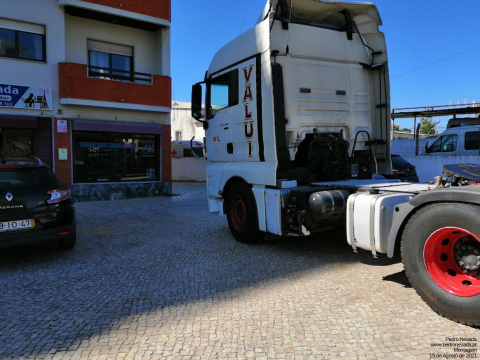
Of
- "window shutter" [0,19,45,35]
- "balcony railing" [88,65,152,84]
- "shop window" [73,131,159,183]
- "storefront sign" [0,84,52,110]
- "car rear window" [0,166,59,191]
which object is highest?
"window shutter" [0,19,45,35]

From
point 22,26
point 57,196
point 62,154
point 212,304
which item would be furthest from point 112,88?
point 212,304

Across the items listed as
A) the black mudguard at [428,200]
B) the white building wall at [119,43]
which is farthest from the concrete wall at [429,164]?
the black mudguard at [428,200]

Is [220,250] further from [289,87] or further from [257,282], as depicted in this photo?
A: [289,87]

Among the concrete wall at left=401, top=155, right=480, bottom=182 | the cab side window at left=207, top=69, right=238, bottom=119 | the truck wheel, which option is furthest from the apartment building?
the concrete wall at left=401, top=155, right=480, bottom=182

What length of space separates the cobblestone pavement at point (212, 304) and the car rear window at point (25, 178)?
1.11 meters

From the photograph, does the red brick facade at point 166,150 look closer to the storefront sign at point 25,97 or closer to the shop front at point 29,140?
the shop front at point 29,140

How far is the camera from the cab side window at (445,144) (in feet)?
50.3

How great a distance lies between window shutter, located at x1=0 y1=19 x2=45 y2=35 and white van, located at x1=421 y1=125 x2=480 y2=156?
1564cm

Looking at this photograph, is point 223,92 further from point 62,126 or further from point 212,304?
point 62,126

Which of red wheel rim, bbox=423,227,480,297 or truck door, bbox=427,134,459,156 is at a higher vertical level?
truck door, bbox=427,134,459,156

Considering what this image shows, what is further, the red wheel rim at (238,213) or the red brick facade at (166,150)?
the red brick facade at (166,150)

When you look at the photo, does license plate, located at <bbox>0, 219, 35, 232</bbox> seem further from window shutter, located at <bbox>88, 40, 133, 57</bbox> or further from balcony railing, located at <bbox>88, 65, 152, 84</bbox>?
window shutter, located at <bbox>88, 40, 133, 57</bbox>

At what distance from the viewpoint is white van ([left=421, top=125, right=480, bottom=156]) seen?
14.6m

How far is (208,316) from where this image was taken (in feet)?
11.4
